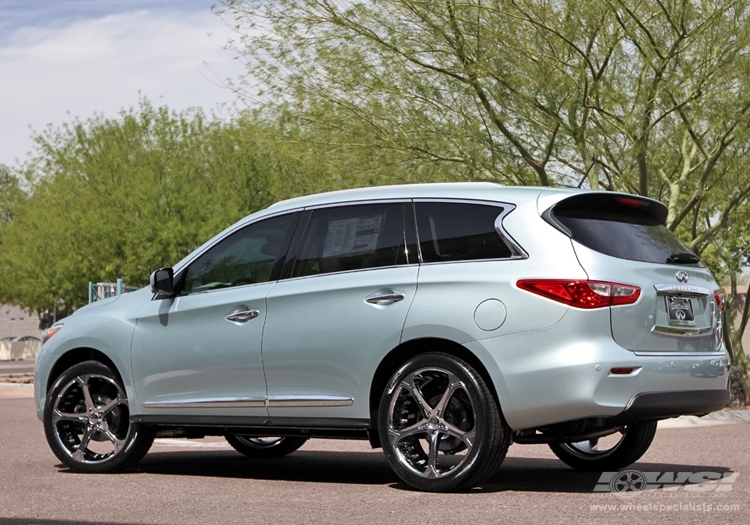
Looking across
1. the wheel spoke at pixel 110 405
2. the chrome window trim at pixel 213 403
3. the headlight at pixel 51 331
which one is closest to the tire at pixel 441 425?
the chrome window trim at pixel 213 403

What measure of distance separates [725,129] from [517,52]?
3.26 meters

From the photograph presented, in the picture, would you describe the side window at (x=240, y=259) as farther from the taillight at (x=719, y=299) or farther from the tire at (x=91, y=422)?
the taillight at (x=719, y=299)

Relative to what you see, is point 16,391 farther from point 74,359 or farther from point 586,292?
point 586,292

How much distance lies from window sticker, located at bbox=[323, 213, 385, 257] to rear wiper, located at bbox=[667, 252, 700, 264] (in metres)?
1.92

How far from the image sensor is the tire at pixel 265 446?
1011 cm

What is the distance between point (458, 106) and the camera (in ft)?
58.2

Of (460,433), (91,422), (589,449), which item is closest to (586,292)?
(460,433)

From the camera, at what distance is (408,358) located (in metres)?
7.45

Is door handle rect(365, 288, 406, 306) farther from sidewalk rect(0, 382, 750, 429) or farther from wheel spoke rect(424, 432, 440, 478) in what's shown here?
sidewalk rect(0, 382, 750, 429)

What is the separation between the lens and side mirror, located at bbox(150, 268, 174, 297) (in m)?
8.66

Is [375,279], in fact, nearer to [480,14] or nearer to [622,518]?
[622,518]

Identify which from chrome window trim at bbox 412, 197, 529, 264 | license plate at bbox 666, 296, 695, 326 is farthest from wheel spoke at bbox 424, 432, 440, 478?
license plate at bbox 666, 296, 695, 326

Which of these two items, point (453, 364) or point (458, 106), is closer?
point (453, 364)

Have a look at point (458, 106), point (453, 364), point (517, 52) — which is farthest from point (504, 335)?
point (458, 106)
